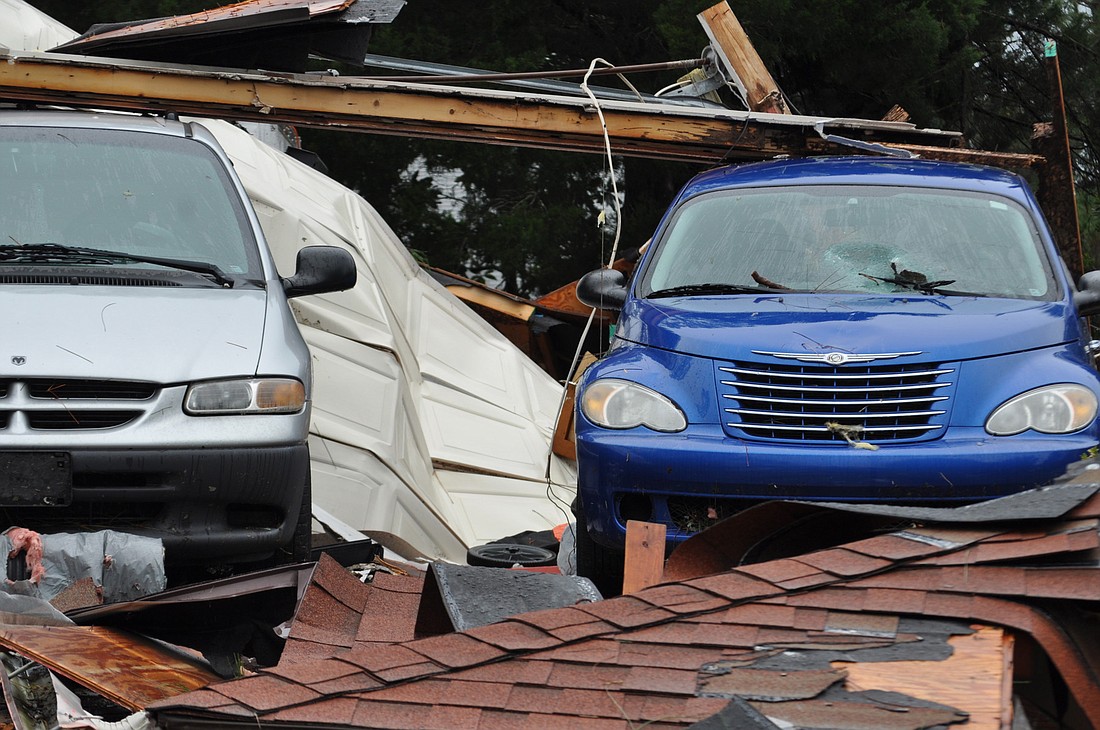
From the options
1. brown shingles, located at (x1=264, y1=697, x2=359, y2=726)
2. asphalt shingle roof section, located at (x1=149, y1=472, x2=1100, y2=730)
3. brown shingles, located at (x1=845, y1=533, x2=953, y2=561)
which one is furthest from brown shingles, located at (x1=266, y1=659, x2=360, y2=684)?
brown shingles, located at (x1=845, y1=533, x2=953, y2=561)

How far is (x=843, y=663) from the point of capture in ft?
11.6

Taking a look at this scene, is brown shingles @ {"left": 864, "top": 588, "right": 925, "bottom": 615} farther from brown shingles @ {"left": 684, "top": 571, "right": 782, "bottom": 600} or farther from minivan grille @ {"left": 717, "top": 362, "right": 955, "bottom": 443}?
minivan grille @ {"left": 717, "top": 362, "right": 955, "bottom": 443}

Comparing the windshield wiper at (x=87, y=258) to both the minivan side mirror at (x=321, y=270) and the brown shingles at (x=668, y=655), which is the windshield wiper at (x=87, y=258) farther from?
the brown shingles at (x=668, y=655)

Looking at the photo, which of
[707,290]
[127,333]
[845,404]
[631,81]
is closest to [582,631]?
[845,404]

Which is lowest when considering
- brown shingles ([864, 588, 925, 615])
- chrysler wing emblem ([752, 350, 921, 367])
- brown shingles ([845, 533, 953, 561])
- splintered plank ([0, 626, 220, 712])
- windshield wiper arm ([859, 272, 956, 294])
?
splintered plank ([0, 626, 220, 712])

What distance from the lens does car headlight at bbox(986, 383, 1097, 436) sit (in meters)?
5.13

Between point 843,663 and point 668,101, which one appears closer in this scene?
point 843,663

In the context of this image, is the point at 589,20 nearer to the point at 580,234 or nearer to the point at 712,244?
the point at 580,234

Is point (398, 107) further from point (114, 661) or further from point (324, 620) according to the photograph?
point (114, 661)

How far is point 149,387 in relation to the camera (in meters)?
5.22

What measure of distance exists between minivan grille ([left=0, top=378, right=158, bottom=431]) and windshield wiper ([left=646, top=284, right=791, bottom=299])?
2248 millimetres

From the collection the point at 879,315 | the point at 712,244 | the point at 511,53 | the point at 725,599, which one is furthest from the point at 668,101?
the point at 511,53

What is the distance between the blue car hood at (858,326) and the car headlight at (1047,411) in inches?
9.7

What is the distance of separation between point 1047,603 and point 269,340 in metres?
3.12
